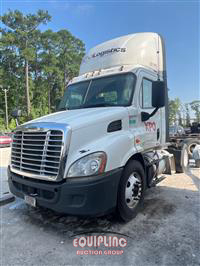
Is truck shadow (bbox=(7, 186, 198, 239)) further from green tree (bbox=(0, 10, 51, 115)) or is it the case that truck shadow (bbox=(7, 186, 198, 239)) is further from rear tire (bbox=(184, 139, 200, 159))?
green tree (bbox=(0, 10, 51, 115))

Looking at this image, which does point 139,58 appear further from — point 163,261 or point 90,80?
point 163,261

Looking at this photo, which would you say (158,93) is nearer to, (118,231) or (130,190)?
(130,190)

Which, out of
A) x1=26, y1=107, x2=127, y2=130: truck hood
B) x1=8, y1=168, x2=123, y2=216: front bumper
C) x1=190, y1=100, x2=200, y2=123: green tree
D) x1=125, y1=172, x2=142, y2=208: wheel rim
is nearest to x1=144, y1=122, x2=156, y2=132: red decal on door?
x1=26, y1=107, x2=127, y2=130: truck hood

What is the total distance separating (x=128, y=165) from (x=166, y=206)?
4.34ft

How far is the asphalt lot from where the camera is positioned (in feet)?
7.82

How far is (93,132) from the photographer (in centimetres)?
287

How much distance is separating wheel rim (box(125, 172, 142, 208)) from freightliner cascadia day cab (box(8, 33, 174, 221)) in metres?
0.02

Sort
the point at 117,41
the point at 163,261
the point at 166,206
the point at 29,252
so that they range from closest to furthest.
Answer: the point at 163,261
the point at 29,252
the point at 166,206
the point at 117,41

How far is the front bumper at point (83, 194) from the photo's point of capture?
8.23 ft

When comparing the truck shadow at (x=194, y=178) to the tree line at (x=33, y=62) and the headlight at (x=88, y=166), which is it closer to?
the headlight at (x=88, y=166)

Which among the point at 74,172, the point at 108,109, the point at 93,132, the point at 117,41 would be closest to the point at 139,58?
the point at 117,41

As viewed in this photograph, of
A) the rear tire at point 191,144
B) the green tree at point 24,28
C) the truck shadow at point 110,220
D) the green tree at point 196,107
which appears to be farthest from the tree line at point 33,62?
the green tree at point 196,107

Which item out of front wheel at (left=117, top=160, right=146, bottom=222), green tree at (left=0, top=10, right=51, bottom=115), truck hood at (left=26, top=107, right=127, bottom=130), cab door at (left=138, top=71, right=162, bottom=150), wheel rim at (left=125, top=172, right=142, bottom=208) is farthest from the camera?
green tree at (left=0, top=10, right=51, bottom=115)

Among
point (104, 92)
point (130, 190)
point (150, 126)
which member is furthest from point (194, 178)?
point (104, 92)
